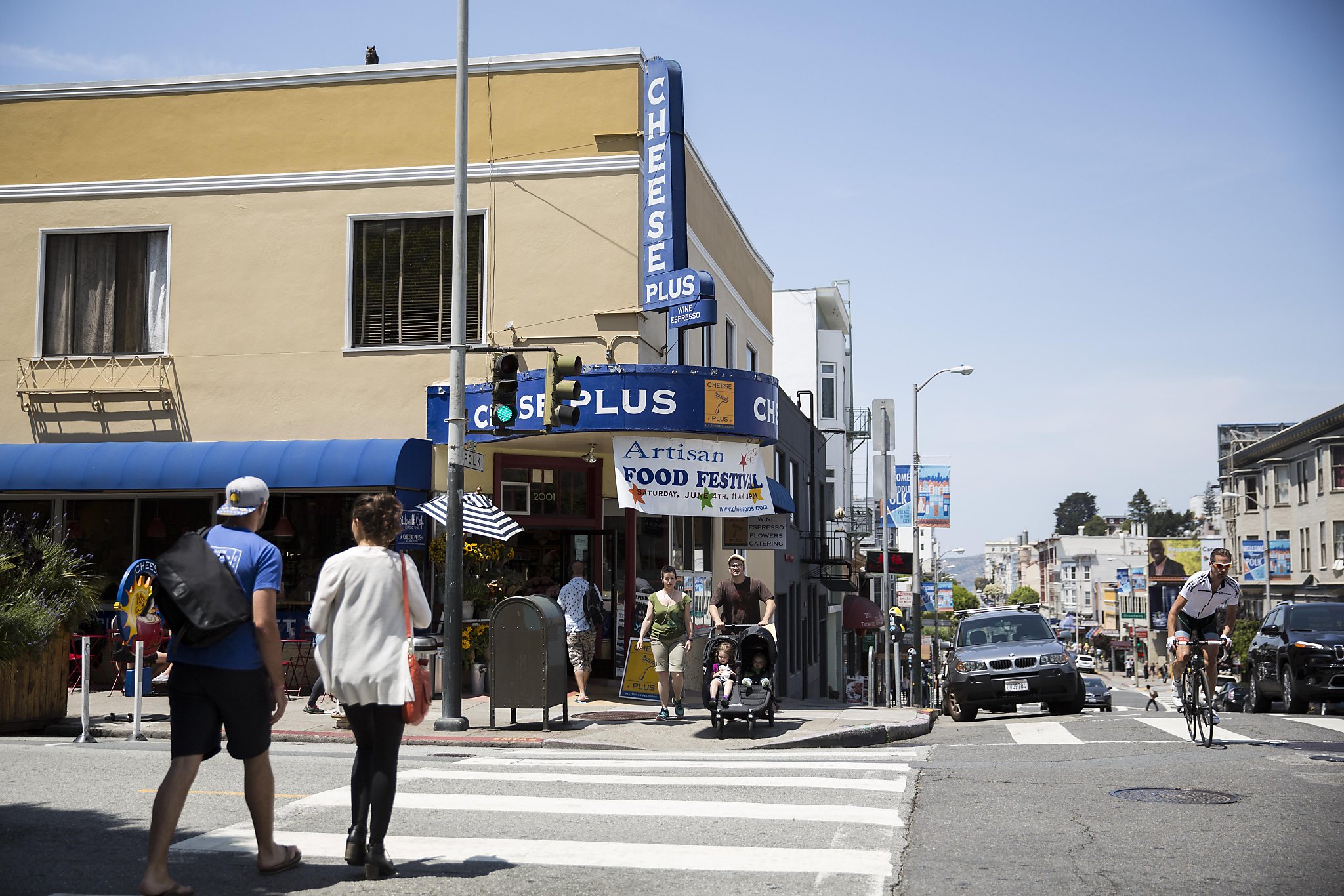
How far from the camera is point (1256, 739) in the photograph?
11.7m

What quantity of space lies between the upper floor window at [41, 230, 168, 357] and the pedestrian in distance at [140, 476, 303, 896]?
1500 cm

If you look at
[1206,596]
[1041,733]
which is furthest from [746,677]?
[1206,596]

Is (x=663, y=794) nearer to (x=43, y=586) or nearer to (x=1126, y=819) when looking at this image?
(x=1126, y=819)

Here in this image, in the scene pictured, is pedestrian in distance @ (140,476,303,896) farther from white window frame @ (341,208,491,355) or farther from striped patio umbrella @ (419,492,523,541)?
white window frame @ (341,208,491,355)

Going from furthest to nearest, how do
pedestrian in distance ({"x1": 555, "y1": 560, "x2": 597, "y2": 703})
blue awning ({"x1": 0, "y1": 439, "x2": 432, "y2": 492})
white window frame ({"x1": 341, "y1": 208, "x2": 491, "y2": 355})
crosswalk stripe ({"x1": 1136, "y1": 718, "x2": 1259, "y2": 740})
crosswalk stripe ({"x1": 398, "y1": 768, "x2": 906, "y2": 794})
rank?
white window frame ({"x1": 341, "y1": 208, "x2": 491, "y2": 355}) < blue awning ({"x1": 0, "y1": 439, "x2": 432, "y2": 492}) < pedestrian in distance ({"x1": 555, "y1": 560, "x2": 597, "y2": 703}) < crosswalk stripe ({"x1": 1136, "y1": 718, "x2": 1259, "y2": 740}) < crosswalk stripe ({"x1": 398, "y1": 768, "x2": 906, "y2": 794})

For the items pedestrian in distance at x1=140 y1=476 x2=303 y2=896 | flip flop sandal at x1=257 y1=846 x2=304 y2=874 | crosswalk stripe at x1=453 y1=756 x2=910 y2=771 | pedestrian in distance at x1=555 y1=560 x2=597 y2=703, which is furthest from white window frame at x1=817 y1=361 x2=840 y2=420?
pedestrian in distance at x1=140 y1=476 x2=303 y2=896

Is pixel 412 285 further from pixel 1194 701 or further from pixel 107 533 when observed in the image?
pixel 1194 701

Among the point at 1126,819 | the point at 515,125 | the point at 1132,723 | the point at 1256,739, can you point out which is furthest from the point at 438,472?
the point at 1126,819

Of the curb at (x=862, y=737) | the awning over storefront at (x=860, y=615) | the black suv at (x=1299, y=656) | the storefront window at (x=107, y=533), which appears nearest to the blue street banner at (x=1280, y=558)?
the awning over storefront at (x=860, y=615)

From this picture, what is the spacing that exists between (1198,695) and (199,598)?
918cm

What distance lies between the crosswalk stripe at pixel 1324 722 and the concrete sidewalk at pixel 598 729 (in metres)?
4.08

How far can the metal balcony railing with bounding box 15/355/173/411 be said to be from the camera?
19.2 m

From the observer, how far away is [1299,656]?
51.4 feet

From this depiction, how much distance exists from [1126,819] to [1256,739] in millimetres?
5221
